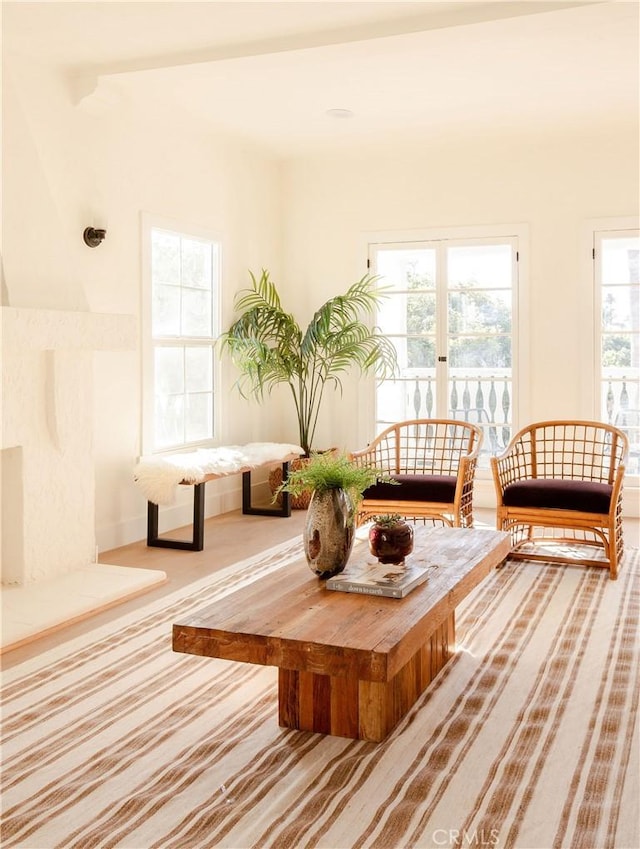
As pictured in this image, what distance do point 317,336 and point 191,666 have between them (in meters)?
3.50

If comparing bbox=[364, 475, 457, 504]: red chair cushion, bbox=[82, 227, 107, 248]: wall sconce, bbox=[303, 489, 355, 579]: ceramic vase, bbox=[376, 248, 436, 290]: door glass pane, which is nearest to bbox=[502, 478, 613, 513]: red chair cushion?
bbox=[364, 475, 457, 504]: red chair cushion

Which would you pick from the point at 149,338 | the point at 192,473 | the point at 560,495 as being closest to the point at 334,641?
the point at 560,495

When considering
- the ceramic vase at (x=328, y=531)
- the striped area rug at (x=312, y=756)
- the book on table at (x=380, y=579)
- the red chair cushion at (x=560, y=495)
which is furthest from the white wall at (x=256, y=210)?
the book on table at (x=380, y=579)

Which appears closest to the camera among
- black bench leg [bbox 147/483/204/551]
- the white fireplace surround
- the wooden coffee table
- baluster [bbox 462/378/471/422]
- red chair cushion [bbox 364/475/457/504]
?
the wooden coffee table

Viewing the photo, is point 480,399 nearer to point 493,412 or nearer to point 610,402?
point 493,412

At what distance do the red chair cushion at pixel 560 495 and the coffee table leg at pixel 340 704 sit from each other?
204 cm

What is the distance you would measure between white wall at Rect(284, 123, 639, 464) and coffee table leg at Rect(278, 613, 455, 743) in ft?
13.4

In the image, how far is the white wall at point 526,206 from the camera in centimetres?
607

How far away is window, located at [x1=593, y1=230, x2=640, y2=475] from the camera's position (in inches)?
238

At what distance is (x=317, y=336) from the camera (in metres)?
6.26

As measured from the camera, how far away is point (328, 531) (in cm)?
280

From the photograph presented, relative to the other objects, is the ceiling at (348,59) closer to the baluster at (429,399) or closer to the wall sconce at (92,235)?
the wall sconce at (92,235)

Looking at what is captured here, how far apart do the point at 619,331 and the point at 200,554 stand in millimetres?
3378

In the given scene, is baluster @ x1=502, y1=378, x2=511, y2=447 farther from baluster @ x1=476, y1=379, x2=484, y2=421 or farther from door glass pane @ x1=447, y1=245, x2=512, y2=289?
door glass pane @ x1=447, y1=245, x2=512, y2=289
